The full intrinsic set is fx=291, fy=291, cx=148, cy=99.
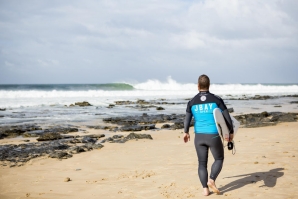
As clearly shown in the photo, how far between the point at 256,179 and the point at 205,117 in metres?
1.83

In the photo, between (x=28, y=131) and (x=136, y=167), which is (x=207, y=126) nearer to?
(x=136, y=167)

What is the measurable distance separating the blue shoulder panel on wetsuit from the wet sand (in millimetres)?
1091

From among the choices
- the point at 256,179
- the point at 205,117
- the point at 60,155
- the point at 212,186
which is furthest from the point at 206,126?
the point at 60,155

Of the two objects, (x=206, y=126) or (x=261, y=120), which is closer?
(x=206, y=126)

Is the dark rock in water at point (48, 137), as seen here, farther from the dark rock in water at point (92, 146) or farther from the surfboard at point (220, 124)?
the surfboard at point (220, 124)

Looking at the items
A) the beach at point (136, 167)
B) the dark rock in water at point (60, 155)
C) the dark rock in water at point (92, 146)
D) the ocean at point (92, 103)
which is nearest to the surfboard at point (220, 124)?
the beach at point (136, 167)

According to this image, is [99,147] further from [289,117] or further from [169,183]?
[289,117]

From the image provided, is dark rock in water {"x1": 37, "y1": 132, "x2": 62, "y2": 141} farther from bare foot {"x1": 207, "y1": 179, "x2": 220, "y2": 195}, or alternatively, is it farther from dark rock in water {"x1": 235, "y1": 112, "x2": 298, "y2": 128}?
dark rock in water {"x1": 235, "y1": 112, "x2": 298, "y2": 128}

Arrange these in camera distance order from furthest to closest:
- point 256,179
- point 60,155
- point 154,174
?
1. point 60,155
2. point 154,174
3. point 256,179

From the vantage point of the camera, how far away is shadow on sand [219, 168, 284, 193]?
4962 mm

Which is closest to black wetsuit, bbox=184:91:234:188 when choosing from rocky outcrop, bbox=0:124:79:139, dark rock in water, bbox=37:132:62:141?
dark rock in water, bbox=37:132:62:141

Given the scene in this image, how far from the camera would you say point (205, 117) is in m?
4.42

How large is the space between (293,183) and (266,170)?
85 centimetres

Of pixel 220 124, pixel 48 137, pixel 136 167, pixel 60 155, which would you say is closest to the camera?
pixel 220 124
